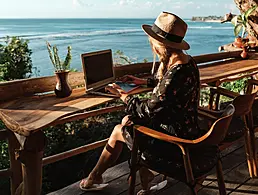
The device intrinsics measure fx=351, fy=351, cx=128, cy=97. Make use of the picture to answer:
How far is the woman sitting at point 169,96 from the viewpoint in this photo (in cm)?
175

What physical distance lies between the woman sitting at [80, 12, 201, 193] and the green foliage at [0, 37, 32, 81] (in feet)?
10.9

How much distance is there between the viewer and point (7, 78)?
489 cm

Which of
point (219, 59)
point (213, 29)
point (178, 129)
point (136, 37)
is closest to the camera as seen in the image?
point (178, 129)

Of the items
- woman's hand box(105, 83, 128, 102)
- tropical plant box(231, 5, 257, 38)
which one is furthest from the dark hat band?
tropical plant box(231, 5, 257, 38)

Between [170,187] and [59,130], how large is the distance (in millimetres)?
2172

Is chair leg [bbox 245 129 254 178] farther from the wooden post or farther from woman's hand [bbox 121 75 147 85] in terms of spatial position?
the wooden post

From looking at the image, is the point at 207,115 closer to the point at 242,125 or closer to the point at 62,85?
the point at 242,125

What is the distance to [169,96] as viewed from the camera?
1.74m

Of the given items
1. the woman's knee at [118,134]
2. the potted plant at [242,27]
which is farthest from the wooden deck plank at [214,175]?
the potted plant at [242,27]

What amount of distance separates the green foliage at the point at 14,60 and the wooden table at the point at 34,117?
9.68ft

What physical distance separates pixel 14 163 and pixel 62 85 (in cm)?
57

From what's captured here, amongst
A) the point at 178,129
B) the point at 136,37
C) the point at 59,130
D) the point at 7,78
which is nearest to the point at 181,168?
the point at 178,129

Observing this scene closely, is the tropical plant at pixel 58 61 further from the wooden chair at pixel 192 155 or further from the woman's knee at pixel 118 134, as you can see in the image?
the wooden chair at pixel 192 155

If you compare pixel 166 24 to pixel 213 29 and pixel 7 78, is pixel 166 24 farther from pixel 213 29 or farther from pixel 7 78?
pixel 213 29
